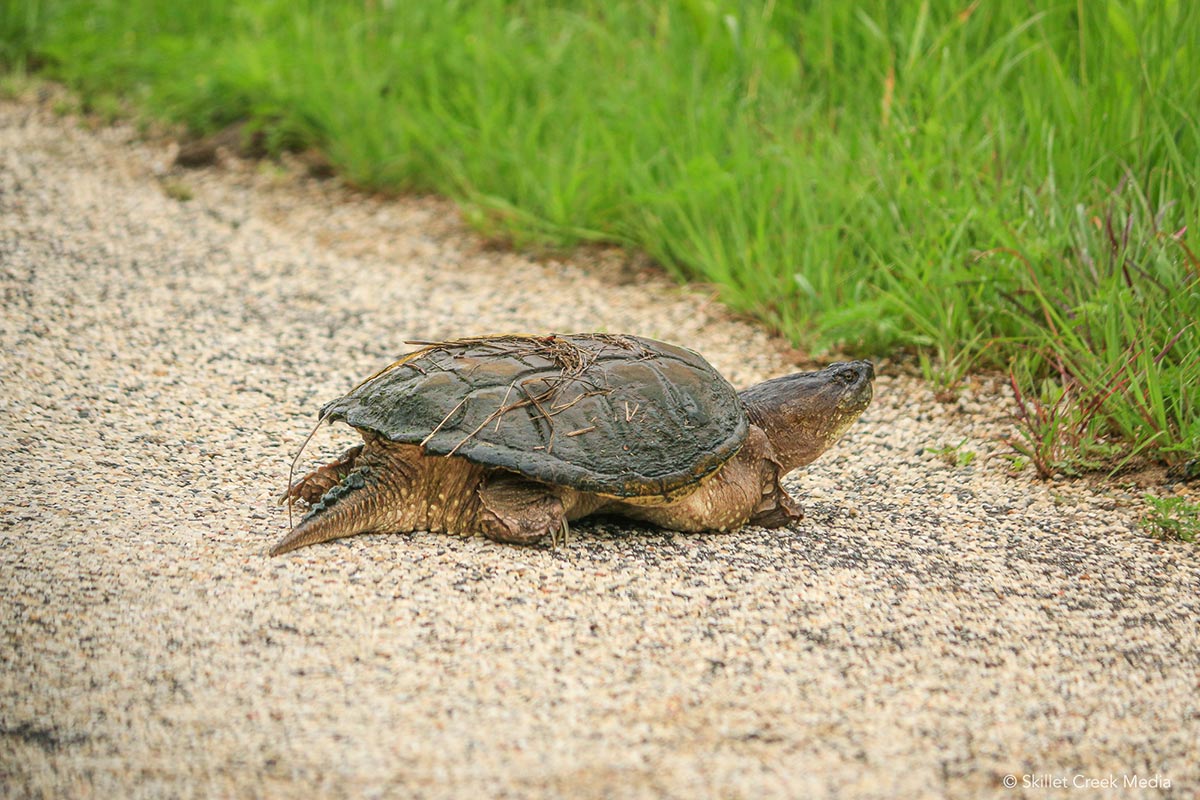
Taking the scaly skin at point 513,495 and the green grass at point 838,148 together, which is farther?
the green grass at point 838,148

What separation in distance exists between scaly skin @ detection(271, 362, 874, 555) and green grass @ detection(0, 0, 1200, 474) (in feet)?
2.69

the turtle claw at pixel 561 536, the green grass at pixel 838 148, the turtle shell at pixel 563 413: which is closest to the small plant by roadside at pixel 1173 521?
the green grass at pixel 838 148

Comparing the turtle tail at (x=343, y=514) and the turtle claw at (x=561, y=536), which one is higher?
the turtle tail at (x=343, y=514)

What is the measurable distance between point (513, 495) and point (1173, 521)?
1632 mm

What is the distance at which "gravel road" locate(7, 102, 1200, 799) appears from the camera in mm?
1727

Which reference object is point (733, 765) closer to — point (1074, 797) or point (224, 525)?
point (1074, 797)

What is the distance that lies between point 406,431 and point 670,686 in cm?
80

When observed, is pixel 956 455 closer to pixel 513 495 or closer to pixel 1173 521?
pixel 1173 521

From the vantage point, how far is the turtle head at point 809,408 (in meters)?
2.76

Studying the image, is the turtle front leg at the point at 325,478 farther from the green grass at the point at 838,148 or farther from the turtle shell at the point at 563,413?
the green grass at the point at 838,148

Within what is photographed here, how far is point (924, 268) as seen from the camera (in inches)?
140

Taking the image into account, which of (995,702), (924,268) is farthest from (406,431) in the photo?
(924,268)

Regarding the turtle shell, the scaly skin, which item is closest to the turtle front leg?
the scaly skin

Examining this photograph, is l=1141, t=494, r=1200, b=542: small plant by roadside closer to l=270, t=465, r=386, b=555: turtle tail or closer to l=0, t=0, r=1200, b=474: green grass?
l=0, t=0, r=1200, b=474: green grass
